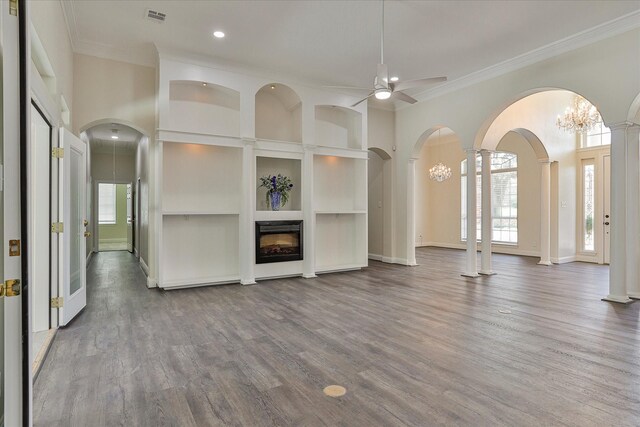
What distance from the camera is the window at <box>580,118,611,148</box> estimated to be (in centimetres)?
852

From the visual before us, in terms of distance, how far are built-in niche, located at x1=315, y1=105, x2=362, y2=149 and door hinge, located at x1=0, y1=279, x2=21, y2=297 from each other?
242 inches

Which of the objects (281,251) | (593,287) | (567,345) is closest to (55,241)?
(281,251)

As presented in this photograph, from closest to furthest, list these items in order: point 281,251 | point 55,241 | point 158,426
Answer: point 158,426
point 55,241
point 281,251

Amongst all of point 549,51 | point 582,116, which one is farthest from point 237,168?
point 582,116

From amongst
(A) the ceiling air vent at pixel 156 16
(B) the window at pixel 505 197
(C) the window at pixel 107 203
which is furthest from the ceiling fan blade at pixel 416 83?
(C) the window at pixel 107 203

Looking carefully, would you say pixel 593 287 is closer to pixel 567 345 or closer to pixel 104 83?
pixel 567 345

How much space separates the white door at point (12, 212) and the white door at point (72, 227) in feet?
8.76

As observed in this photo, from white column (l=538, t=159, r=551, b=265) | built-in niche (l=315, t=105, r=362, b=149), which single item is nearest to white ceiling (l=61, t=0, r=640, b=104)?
built-in niche (l=315, t=105, r=362, b=149)

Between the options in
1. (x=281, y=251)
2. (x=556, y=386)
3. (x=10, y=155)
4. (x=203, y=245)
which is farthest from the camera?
(x=281, y=251)

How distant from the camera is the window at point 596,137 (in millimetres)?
8523

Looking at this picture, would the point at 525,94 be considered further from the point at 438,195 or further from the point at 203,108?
the point at 438,195

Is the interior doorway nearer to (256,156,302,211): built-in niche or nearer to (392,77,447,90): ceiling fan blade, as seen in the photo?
(256,156,302,211): built-in niche

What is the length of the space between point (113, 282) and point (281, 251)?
2.95 metres

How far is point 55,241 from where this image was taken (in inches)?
149
